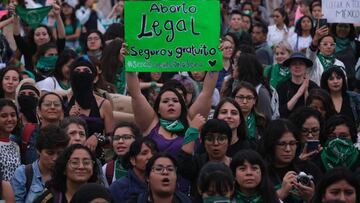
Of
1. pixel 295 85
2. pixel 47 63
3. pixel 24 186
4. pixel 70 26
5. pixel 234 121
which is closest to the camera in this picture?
pixel 24 186

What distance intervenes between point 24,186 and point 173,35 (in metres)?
2.09

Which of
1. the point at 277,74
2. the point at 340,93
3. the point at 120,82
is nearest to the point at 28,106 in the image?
the point at 120,82

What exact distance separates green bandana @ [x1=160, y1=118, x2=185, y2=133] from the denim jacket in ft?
4.14

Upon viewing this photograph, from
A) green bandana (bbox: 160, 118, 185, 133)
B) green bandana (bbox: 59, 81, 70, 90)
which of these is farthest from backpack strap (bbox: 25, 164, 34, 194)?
green bandana (bbox: 59, 81, 70, 90)

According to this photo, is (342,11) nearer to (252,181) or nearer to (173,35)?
(173,35)

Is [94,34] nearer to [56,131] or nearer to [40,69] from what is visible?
[40,69]

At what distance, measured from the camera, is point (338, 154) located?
11078 mm

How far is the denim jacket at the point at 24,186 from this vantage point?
33.8ft

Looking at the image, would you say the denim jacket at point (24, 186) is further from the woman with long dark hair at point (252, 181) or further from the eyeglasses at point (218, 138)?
the woman with long dark hair at point (252, 181)

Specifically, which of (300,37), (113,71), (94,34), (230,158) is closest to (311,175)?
(230,158)

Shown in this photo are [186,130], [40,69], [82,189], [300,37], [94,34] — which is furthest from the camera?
[300,37]

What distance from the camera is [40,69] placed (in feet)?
49.4

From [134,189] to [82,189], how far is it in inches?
39.8

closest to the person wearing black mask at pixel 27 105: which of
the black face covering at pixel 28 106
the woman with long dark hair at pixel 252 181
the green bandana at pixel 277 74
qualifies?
the black face covering at pixel 28 106
